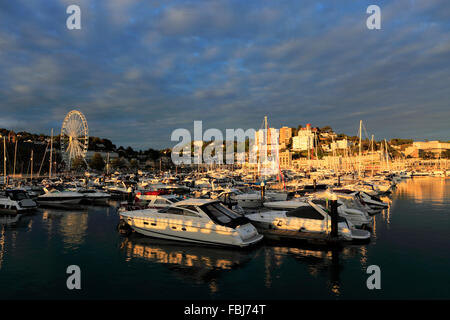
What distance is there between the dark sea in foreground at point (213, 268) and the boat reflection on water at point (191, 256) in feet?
0.15

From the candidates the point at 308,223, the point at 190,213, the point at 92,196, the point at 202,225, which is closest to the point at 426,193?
the point at 308,223

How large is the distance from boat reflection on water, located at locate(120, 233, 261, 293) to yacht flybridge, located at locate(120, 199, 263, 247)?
392mm

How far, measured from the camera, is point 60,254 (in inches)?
575

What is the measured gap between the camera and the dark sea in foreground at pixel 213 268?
10266 millimetres

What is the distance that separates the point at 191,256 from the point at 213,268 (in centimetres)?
188

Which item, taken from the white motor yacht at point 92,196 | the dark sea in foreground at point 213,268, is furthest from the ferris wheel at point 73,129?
the dark sea in foreground at point 213,268

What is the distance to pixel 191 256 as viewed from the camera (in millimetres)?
14031

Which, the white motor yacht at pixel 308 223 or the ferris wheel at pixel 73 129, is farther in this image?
the ferris wheel at pixel 73 129

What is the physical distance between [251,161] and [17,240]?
467 ft

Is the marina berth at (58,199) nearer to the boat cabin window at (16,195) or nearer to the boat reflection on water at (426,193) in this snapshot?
the boat cabin window at (16,195)

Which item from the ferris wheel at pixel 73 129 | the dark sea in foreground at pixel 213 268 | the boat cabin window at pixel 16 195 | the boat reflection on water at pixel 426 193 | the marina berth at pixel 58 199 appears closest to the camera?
the dark sea in foreground at pixel 213 268

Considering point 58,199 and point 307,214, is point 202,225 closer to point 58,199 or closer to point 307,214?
point 307,214
